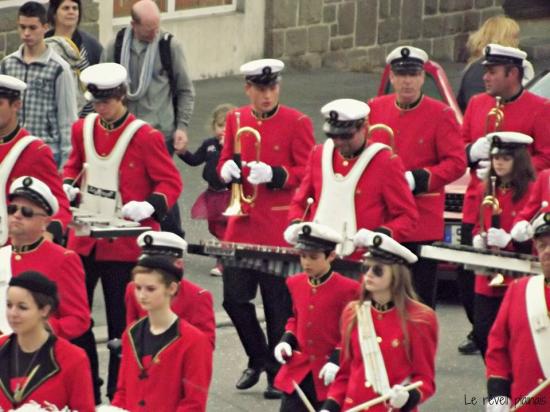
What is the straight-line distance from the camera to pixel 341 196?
1208 cm

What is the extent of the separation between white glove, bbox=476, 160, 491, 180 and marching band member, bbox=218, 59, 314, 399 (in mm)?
1017

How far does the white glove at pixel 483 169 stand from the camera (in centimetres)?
1251

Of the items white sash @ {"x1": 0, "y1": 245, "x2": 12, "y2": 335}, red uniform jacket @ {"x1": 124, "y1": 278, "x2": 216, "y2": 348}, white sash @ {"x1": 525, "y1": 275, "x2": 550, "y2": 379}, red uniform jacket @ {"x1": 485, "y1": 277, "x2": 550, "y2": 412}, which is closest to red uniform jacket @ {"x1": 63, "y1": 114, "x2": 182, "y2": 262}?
white sash @ {"x1": 0, "y1": 245, "x2": 12, "y2": 335}

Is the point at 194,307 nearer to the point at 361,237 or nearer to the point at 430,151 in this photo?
the point at 361,237

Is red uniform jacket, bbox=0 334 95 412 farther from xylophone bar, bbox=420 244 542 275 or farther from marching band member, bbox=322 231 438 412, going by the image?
xylophone bar, bbox=420 244 542 275

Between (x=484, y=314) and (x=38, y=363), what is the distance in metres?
3.63

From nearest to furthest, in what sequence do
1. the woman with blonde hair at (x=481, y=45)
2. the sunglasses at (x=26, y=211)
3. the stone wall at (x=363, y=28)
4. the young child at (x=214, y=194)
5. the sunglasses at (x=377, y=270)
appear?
1. the sunglasses at (x=377, y=270)
2. the sunglasses at (x=26, y=211)
3. the woman with blonde hair at (x=481, y=45)
4. the young child at (x=214, y=194)
5. the stone wall at (x=363, y=28)

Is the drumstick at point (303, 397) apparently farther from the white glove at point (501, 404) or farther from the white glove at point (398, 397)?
the white glove at point (501, 404)

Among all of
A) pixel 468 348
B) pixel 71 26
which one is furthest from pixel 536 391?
pixel 71 26

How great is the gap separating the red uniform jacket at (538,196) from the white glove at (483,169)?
57 centimetres

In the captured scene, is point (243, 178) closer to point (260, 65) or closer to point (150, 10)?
point (260, 65)

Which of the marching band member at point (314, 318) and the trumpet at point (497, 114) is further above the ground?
the trumpet at point (497, 114)

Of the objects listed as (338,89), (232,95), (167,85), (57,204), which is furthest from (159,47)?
(338,89)

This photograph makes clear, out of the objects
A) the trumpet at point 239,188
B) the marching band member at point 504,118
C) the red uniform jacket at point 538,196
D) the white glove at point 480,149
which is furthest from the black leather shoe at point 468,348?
the red uniform jacket at point 538,196
